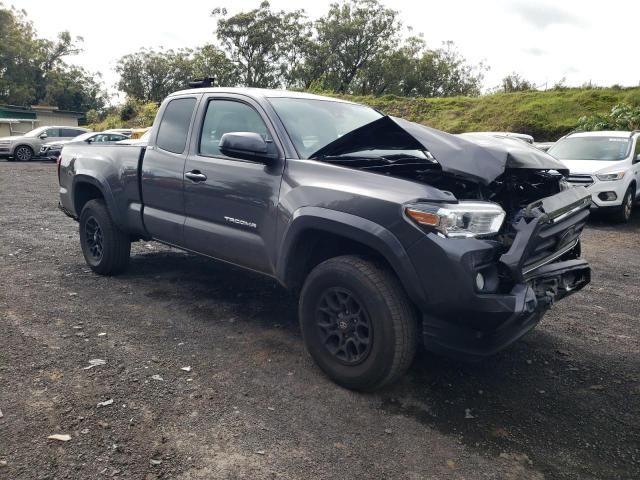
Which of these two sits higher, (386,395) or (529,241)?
(529,241)

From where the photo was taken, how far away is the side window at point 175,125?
14.7 ft

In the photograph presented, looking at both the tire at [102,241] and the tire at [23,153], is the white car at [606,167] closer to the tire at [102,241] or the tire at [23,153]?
the tire at [102,241]

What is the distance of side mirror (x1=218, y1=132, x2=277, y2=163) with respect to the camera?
347cm

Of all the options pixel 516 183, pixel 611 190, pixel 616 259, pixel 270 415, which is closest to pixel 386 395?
pixel 270 415

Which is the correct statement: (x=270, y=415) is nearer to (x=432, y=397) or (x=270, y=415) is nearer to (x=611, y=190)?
(x=432, y=397)

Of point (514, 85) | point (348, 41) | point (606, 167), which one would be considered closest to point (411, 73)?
point (348, 41)

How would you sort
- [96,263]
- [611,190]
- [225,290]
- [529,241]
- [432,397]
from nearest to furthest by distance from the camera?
1. [529,241]
2. [432,397]
3. [225,290]
4. [96,263]
5. [611,190]

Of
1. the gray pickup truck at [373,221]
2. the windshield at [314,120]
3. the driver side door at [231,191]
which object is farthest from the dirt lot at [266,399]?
the windshield at [314,120]

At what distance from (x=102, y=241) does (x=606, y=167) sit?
8610 millimetres

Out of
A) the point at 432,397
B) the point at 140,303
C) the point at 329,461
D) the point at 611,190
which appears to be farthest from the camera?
the point at 611,190

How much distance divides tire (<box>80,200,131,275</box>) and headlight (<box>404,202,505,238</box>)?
3562 millimetres

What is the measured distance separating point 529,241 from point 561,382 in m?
1.19

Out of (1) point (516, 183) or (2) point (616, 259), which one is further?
(2) point (616, 259)

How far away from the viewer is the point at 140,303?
15.6ft
